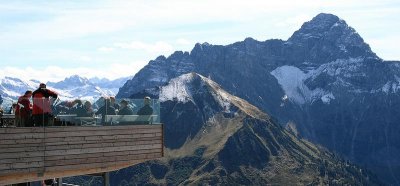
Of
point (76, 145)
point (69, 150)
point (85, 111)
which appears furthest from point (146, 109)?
point (69, 150)

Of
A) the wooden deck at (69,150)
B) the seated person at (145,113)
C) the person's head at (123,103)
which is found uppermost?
the person's head at (123,103)

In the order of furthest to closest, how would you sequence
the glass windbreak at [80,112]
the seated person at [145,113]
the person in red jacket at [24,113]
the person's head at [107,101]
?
the seated person at [145,113] → the person's head at [107,101] → the glass windbreak at [80,112] → the person in red jacket at [24,113]

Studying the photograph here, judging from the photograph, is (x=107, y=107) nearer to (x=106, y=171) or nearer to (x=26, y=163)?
(x=106, y=171)

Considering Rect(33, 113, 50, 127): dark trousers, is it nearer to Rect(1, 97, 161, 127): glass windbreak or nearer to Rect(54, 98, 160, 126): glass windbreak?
Rect(1, 97, 161, 127): glass windbreak

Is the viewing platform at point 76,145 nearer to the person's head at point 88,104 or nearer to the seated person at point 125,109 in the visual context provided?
the seated person at point 125,109

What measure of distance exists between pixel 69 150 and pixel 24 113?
224 centimetres

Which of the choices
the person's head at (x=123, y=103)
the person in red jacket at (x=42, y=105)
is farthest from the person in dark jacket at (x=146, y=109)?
the person in red jacket at (x=42, y=105)

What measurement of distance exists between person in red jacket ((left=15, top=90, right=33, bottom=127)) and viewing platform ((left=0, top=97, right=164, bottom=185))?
0.64 meters

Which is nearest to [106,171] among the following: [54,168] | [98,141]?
[98,141]

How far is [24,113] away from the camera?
28.0m

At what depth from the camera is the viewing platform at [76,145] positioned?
2575cm

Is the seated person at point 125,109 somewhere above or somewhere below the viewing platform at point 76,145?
above

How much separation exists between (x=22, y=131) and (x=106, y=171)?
5487 millimetres

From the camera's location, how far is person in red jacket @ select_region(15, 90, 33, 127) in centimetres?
2766
